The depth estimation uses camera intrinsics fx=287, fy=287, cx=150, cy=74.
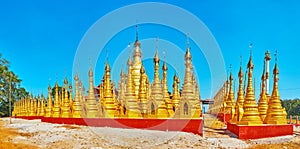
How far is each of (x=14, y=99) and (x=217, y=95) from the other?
149 ft

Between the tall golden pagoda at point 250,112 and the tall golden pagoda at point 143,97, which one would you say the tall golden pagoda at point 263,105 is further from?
the tall golden pagoda at point 143,97

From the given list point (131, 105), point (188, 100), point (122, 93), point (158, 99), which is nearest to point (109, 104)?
point (122, 93)

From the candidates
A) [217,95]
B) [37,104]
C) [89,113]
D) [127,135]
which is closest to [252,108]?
[127,135]

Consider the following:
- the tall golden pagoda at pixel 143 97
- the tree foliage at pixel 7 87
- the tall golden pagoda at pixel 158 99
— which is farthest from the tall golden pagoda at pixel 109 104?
the tree foliage at pixel 7 87

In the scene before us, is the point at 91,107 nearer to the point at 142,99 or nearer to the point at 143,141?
the point at 142,99

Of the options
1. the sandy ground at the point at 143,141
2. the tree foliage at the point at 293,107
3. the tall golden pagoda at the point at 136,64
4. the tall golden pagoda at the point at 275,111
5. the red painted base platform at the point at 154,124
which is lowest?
the tree foliage at the point at 293,107

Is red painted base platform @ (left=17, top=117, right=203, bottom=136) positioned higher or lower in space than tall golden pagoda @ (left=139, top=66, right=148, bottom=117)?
lower

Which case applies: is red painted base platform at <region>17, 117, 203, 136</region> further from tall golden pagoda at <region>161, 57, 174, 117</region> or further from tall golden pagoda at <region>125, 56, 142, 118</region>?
tall golden pagoda at <region>161, 57, 174, 117</region>

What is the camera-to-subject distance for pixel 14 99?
6312cm

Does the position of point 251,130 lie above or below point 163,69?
below

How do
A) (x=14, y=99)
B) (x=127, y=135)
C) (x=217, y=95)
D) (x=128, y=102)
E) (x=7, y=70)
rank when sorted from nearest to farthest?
(x=127, y=135) → (x=128, y=102) → (x=217, y=95) → (x=7, y=70) → (x=14, y=99)

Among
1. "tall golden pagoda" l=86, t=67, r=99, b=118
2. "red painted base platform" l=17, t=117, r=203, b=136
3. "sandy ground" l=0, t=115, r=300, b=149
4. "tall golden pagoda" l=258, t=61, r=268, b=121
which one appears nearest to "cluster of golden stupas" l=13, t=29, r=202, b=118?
"tall golden pagoda" l=86, t=67, r=99, b=118

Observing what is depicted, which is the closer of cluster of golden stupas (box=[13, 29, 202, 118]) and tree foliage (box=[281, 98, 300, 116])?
cluster of golden stupas (box=[13, 29, 202, 118])

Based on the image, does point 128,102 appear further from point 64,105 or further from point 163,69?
point 64,105
